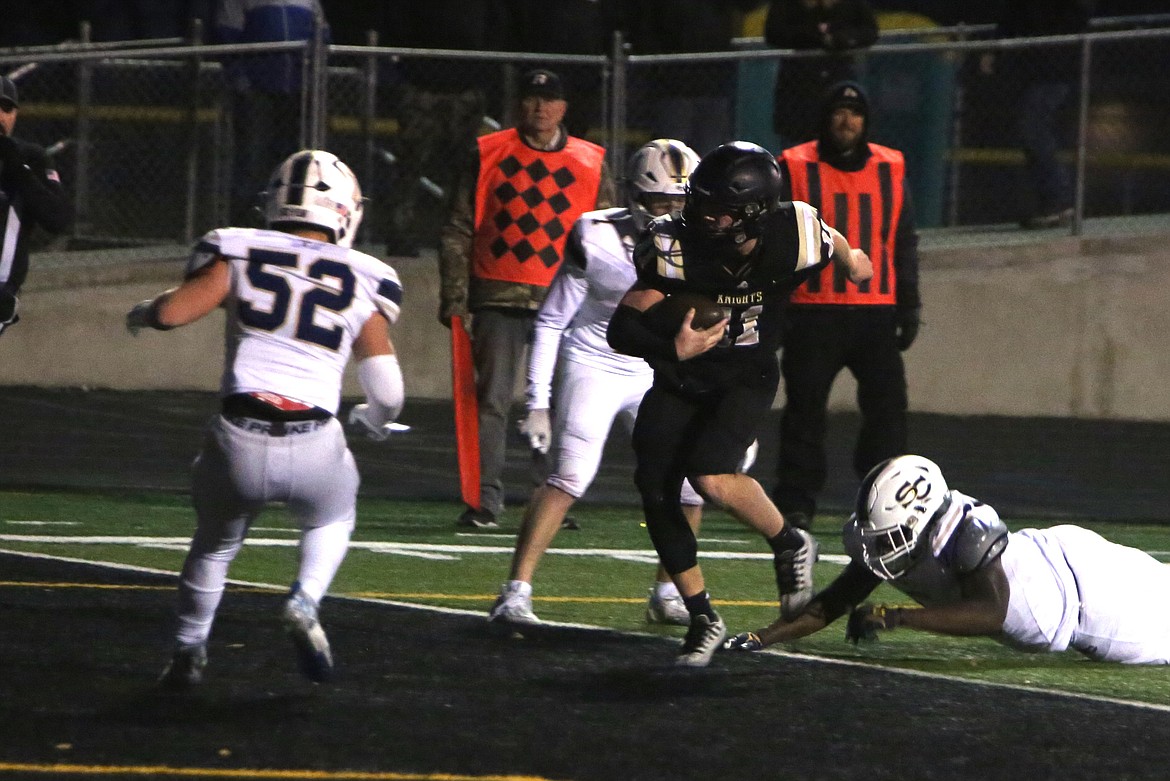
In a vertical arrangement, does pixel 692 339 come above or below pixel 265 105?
below

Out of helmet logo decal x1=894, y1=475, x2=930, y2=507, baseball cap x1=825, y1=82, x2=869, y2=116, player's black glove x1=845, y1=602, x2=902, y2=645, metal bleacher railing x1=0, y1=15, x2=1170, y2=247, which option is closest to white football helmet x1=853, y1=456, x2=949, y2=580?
helmet logo decal x1=894, y1=475, x2=930, y2=507

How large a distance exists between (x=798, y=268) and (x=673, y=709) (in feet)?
5.22

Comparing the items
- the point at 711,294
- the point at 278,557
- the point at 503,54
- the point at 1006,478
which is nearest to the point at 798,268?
the point at 711,294

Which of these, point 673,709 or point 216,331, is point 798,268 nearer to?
point 673,709

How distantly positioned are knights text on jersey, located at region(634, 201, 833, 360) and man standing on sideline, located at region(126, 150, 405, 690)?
3.61 feet

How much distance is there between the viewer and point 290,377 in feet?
21.0

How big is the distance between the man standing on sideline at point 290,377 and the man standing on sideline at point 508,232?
→ 399 centimetres

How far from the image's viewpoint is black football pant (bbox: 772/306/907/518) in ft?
34.0

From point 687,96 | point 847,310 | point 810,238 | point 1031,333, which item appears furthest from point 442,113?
point 810,238

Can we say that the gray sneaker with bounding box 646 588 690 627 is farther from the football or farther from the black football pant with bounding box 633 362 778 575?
the football

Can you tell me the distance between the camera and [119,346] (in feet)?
51.4

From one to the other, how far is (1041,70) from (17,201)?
804 cm

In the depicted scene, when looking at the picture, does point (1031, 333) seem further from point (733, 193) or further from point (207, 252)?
point (207, 252)

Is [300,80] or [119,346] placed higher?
[300,80]
